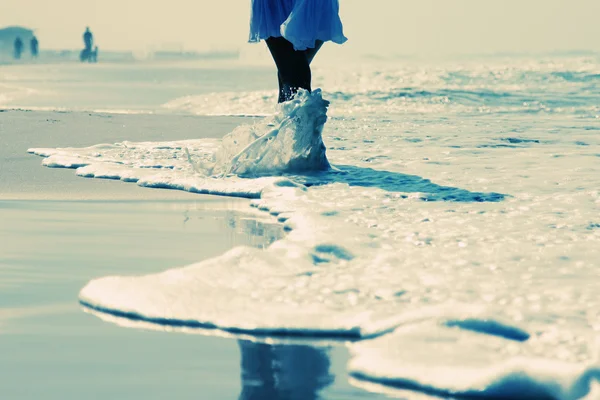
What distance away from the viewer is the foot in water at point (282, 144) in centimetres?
581

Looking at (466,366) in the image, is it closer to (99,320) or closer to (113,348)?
(113,348)

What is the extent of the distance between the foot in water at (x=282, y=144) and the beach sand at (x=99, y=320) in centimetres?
68

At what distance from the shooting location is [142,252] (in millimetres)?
3674

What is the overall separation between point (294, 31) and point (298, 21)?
0.06 metres

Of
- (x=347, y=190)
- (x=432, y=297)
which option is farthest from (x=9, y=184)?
(x=432, y=297)

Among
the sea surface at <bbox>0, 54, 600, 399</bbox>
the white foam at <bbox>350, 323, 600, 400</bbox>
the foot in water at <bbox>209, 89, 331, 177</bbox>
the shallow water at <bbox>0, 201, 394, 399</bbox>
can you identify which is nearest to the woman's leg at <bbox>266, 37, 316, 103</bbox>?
the foot in water at <bbox>209, 89, 331, 177</bbox>

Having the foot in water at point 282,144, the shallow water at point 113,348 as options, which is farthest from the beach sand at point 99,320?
the foot in water at point 282,144

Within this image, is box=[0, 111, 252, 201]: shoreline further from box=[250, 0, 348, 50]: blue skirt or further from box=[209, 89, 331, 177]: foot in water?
box=[250, 0, 348, 50]: blue skirt

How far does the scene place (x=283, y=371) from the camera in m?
2.39

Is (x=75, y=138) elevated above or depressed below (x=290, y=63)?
below

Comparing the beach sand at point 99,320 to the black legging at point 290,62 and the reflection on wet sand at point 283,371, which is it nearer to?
the reflection on wet sand at point 283,371

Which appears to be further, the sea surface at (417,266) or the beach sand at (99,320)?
→ the sea surface at (417,266)

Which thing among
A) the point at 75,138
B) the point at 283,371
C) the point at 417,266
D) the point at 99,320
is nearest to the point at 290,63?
the point at 75,138

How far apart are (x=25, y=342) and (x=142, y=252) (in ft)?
3.73
